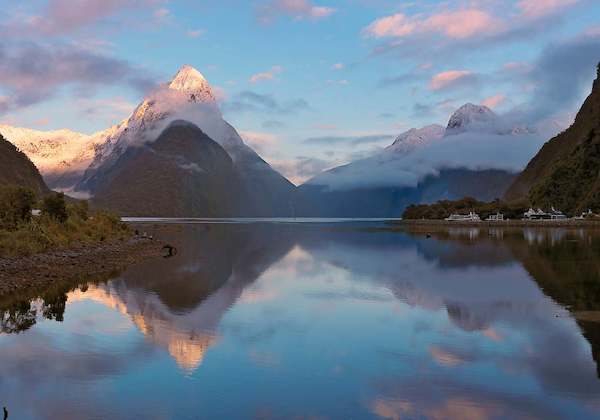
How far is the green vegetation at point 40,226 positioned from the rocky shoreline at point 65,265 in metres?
1.51

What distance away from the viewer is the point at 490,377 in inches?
818

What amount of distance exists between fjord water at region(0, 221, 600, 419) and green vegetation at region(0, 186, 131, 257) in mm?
10276

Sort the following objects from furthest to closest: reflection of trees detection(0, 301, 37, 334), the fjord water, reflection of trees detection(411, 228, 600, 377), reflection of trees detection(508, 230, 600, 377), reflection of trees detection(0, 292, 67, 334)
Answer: reflection of trees detection(411, 228, 600, 377) → reflection of trees detection(508, 230, 600, 377) → reflection of trees detection(0, 292, 67, 334) → reflection of trees detection(0, 301, 37, 334) → the fjord water

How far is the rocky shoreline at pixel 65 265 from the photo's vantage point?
43156 millimetres

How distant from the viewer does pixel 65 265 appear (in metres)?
54.3

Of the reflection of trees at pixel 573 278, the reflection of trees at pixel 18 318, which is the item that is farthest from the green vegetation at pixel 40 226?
the reflection of trees at pixel 573 278

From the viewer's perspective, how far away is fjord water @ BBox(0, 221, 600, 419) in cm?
1798

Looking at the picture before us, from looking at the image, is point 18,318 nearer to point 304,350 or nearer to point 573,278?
point 304,350

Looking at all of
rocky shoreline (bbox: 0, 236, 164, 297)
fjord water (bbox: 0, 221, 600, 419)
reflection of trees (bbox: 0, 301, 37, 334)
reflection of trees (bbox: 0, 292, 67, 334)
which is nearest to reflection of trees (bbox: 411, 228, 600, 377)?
fjord water (bbox: 0, 221, 600, 419)

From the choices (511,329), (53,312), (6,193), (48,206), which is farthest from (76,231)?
(511,329)

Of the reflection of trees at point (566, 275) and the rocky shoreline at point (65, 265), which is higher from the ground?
the rocky shoreline at point (65, 265)

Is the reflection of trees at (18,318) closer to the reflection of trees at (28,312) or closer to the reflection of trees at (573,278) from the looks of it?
the reflection of trees at (28,312)

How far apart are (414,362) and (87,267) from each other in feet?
138

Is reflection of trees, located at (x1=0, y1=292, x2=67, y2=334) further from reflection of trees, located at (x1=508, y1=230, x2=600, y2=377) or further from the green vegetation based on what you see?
reflection of trees, located at (x1=508, y1=230, x2=600, y2=377)
